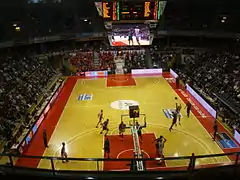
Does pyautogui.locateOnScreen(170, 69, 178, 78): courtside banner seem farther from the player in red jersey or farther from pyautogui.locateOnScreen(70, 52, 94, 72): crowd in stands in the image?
the player in red jersey

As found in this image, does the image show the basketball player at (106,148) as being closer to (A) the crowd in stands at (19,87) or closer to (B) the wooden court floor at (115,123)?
(B) the wooden court floor at (115,123)

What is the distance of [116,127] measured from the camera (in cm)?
1859

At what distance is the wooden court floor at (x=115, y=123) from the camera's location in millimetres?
15172

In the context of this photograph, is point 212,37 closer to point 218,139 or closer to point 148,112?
point 148,112

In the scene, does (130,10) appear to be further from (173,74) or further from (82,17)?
(82,17)

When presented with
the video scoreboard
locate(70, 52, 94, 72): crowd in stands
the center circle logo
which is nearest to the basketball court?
the center circle logo

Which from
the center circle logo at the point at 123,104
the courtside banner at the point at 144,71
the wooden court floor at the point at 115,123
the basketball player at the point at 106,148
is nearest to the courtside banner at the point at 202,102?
the wooden court floor at the point at 115,123

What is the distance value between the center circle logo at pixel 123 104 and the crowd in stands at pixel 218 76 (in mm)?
6191

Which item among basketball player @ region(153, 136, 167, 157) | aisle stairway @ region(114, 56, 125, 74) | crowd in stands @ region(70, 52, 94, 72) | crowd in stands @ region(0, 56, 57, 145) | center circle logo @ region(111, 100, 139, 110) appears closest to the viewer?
basketball player @ region(153, 136, 167, 157)

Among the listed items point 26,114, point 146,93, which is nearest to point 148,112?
point 146,93

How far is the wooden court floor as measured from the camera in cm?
1517

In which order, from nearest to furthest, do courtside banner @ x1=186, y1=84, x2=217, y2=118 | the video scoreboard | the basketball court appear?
the basketball court, courtside banner @ x1=186, y1=84, x2=217, y2=118, the video scoreboard

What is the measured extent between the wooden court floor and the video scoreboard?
6.65 metres

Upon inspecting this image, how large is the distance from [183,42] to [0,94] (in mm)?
26287
